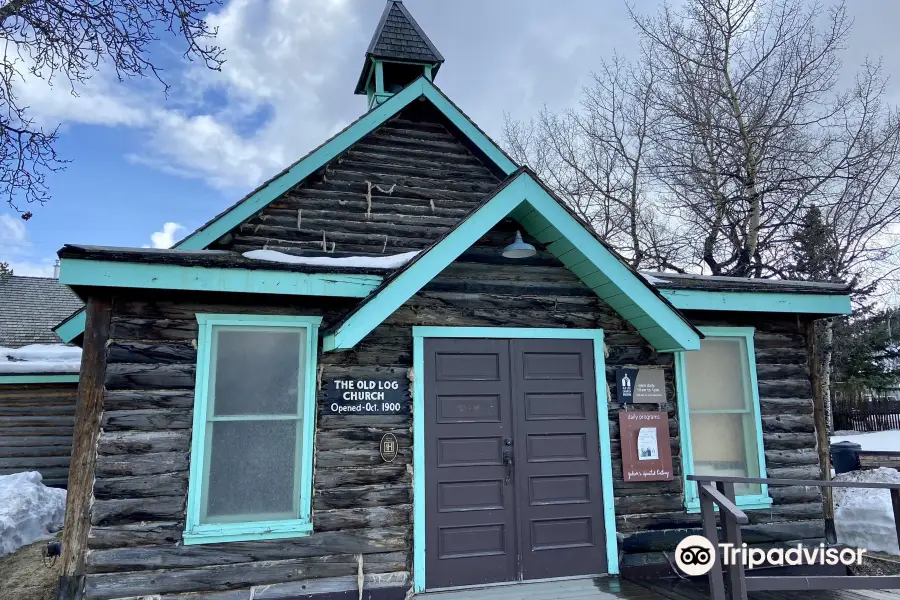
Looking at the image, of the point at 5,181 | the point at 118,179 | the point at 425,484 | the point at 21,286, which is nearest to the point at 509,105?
the point at 118,179

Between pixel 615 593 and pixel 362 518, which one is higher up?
pixel 362 518

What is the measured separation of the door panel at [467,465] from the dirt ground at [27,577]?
3.94m

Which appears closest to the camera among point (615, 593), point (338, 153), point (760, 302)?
point (615, 593)

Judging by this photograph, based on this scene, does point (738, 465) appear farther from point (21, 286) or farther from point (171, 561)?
point (21, 286)

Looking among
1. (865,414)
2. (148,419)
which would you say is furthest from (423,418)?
(865,414)

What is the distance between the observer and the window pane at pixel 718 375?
6359 millimetres

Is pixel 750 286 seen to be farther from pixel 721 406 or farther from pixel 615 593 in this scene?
pixel 615 593

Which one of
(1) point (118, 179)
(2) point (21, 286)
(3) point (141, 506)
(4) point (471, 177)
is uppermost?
(1) point (118, 179)

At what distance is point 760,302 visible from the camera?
20.0 ft

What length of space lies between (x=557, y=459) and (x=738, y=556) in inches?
73.1

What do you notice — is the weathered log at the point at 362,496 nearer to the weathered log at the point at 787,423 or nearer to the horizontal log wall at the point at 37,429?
the weathered log at the point at 787,423

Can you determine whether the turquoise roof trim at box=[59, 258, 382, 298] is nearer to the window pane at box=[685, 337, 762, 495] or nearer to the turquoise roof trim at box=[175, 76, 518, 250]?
the turquoise roof trim at box=[175, 76, 518, 250]

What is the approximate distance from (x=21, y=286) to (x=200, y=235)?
57.7 ft

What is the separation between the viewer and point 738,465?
6.34m
